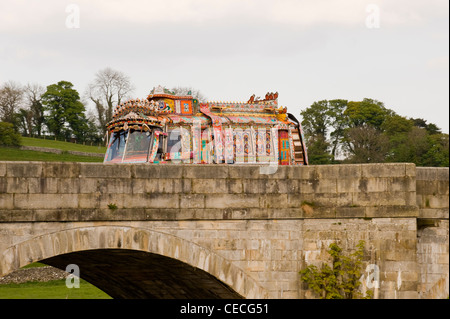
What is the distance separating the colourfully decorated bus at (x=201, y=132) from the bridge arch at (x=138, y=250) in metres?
3.60

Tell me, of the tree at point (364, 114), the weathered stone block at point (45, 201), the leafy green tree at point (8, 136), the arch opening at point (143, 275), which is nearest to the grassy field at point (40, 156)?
the leafy green tree at point (8, 136)

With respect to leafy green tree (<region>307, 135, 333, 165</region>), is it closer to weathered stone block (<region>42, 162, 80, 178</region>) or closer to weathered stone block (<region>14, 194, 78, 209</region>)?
weathered stone block (<region>42, 162, 80, 178</region>)

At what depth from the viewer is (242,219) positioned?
16.9 metres

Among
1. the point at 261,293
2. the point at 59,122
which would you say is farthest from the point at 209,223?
the point at 59,122

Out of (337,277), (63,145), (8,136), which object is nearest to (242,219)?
(337,277)

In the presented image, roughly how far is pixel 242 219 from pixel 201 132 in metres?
4.69

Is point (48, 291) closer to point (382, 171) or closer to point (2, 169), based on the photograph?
point (2, 169)

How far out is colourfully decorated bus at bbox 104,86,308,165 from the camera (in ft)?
65.4

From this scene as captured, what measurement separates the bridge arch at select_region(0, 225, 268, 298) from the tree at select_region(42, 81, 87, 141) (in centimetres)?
6115

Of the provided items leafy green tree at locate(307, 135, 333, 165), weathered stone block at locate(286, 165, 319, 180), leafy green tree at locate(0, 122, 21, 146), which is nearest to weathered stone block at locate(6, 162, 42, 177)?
weathered stone block at locate(286, 165, 319, 180)

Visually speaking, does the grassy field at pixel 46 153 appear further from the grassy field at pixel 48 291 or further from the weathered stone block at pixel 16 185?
the weathered stone block at pixel 16 185

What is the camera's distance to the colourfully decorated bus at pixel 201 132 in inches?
784
